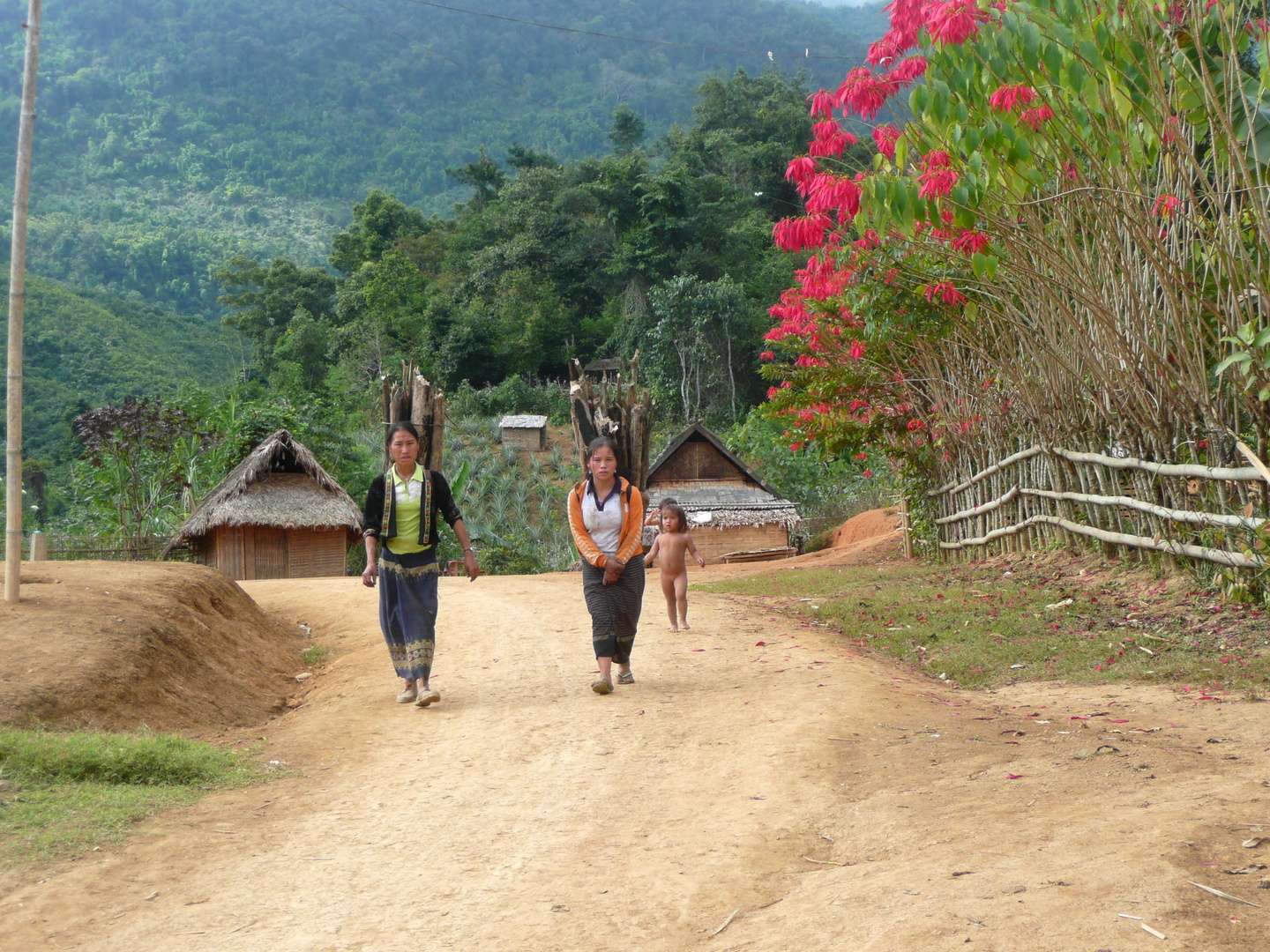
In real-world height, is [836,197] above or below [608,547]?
above

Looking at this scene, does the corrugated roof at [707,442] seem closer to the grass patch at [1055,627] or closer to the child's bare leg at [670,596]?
the grass patch at [1055,627]

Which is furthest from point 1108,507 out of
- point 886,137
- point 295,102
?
point 295,102

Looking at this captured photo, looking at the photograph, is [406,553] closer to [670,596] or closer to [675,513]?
[670,596]

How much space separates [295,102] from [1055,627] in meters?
95.7

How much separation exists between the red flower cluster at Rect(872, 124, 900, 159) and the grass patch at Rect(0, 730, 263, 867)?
6.29m

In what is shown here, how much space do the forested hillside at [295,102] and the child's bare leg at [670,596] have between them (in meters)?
48.6

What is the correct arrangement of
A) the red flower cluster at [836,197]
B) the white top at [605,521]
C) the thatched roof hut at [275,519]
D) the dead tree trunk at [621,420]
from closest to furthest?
1. the white top at [605,521]
2. the red flower cluster at [836,197]
3. the dead tree trunk at [621,420]
4. the thatched roof hut at [275,519]

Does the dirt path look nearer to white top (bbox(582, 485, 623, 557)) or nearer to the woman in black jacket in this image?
the woman in black jacket

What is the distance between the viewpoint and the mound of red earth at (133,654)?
539cm

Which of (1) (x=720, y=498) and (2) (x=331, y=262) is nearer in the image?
(1) (x=720, y=498)

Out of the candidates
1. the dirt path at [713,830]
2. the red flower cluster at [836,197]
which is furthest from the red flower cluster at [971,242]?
the dirt path at [713,830]

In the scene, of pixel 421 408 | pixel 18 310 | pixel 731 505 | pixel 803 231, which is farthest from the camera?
pixel 731 505

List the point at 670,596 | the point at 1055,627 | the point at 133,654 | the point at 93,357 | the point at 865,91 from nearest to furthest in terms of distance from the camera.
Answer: the point at 133,654 < the point at 865,91 < the point at 1055,627 < the point at 670,596 < the point at 93,357

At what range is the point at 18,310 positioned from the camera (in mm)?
6598
